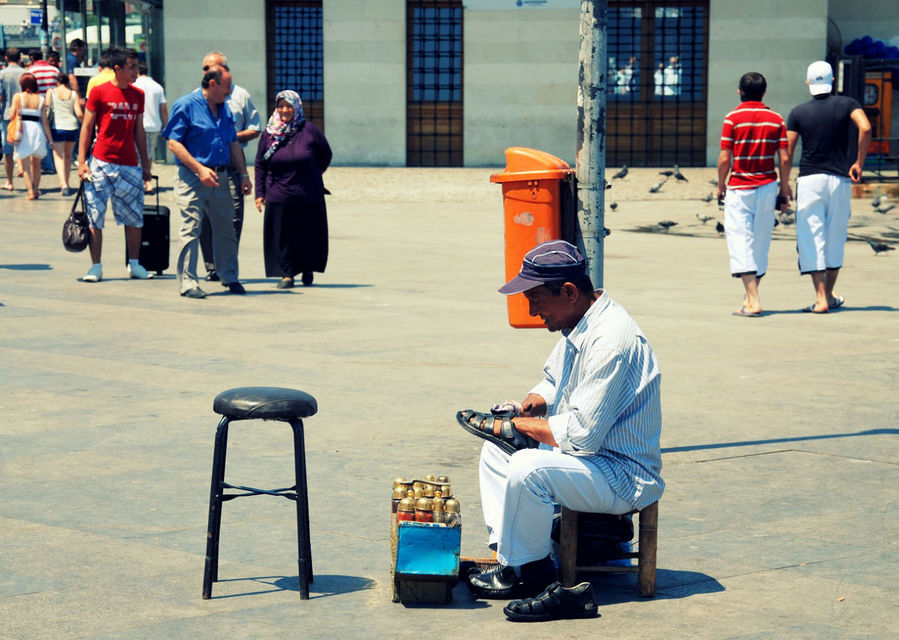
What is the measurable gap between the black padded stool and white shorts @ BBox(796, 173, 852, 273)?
7.39 meters

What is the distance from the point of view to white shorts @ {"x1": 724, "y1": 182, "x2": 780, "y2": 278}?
37.4 ft

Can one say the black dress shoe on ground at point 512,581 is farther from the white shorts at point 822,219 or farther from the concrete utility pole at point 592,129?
the white shorts at point 822,219

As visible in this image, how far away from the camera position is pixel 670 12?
26.7 m

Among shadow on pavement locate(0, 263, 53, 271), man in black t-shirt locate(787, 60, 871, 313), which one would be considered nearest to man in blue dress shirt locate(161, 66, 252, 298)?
shadow on pavement locate(0, 263, 53, 271)

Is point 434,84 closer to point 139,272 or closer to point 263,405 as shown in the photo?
point 139,272

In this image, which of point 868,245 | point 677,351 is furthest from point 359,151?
point 677,351

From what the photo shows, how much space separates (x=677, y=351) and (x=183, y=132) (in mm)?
4609

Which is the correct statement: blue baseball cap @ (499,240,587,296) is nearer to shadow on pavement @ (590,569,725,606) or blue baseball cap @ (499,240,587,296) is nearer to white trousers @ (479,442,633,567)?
white trousers @ (479,442,633,567)

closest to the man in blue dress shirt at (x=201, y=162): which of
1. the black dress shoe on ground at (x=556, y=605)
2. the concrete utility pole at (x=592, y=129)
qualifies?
the concrete utility pole at (x=592, y=129)

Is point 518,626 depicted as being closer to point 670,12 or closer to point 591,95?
point 591,95

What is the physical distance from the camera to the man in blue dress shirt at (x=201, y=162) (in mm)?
11734

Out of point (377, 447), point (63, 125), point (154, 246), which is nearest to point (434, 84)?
point (63, 125)

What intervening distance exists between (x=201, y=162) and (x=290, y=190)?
1056 millimetres

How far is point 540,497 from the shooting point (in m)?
4.82
